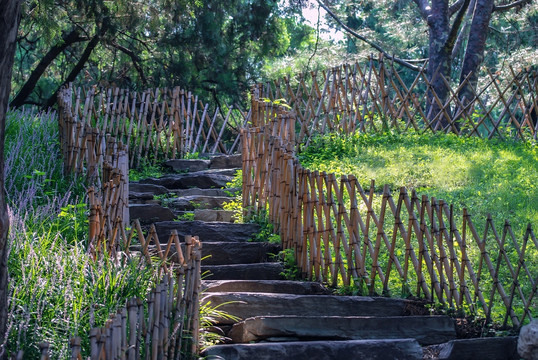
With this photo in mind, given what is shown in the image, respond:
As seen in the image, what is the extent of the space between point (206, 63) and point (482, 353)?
942 centimetres

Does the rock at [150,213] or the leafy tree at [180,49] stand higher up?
the leafy tree at [180,49]

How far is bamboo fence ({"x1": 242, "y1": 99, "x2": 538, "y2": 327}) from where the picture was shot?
493cm

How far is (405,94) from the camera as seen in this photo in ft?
33.9

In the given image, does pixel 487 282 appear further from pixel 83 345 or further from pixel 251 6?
pixel 251 6

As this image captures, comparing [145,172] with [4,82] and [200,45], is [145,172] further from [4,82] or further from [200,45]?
[4,82]

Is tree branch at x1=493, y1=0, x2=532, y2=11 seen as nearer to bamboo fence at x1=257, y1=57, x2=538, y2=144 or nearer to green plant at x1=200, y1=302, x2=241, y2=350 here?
bamboo fence at x1=257, y1=57, x2=538, y2=144

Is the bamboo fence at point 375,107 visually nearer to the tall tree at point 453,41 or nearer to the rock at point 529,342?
the tall tree at point 453,41

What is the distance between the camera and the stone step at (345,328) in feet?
14.4

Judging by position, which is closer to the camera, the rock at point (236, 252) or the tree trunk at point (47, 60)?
the rock at point (236, 252)

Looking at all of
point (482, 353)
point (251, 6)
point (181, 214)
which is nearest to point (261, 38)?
point (251, 6)

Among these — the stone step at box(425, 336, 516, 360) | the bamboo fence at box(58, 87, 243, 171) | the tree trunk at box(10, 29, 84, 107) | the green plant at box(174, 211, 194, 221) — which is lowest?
the stone step at box(425, 336, 516, 360)

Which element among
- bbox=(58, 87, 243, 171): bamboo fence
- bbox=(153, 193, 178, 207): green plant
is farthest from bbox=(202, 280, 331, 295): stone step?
bbox=(58, 87, 243, 171): bamboo fence

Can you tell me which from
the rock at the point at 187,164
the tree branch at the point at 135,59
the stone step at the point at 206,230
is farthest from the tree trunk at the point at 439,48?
the stone step at the point at 206,230


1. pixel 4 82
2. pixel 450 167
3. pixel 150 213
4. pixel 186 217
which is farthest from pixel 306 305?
pixel 450 167
